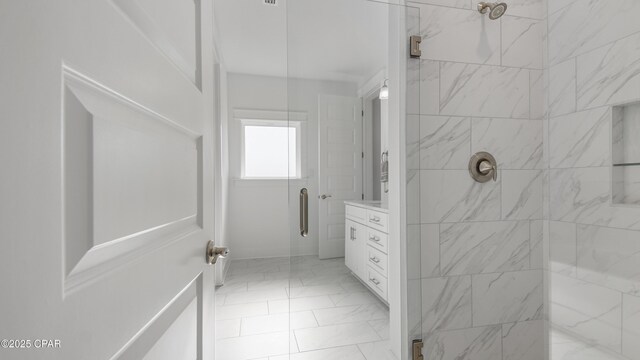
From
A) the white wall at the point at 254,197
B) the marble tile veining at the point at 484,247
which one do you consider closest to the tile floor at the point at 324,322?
the marble tile veining at the point at 484,247

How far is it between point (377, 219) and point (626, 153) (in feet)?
3.38

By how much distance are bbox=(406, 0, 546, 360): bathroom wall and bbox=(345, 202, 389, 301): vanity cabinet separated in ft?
0.74

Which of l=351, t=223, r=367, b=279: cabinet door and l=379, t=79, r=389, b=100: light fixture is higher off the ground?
l=379, t=79, r=389, b=100: light fixture

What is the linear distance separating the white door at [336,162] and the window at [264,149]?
2534 mm

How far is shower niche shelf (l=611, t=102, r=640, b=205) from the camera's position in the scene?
1001mm

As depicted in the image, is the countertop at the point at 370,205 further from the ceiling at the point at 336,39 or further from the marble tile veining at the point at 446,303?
the ceiling at the point at 336,39

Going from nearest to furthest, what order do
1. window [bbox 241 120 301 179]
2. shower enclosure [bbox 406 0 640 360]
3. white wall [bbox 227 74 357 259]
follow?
shower enclosure [bbox 406 0 640 360]
white wall [bbox 227 74 357 259]
window [bbox 241 120 301 179]

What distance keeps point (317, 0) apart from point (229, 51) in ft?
7.17

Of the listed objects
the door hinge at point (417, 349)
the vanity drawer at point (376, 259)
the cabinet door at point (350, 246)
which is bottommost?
the door hinge at point (417, 349)

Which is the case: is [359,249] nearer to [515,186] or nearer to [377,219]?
[377,219]

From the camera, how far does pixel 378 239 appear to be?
1.57 metres

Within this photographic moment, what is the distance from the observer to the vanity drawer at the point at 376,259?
5.20 ft

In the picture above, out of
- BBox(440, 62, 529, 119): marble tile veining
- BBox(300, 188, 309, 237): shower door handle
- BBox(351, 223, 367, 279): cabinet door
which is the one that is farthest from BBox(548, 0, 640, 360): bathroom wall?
BBox(300, 188, 309, 237): shower door handle

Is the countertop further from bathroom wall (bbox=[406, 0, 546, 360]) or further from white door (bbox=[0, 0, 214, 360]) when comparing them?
white door (bbox=[0, 0, 214, 360])
